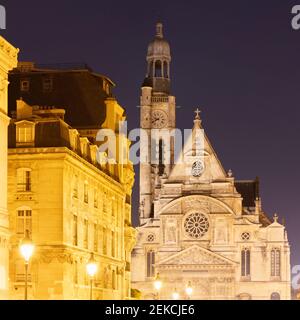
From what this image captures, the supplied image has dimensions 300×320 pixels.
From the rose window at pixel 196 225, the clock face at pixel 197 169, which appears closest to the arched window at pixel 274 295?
the rose window at pixel 196 225

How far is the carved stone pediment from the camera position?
115m

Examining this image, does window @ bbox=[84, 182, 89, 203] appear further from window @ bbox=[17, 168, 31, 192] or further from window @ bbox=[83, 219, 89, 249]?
window @ bbox=[17, 168, 31, 192]

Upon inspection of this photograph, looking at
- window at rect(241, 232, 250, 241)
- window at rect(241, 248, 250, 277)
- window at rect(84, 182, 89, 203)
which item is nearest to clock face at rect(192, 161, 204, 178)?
window at rect(241, 232, 250, 241)

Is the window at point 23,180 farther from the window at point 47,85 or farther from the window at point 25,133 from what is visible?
the window at point 47,85

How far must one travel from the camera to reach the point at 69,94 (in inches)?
2579

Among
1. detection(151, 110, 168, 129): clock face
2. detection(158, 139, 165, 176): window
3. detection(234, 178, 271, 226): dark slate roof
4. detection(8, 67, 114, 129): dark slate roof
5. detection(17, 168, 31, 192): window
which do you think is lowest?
detection(17, 168, 31, 192): window

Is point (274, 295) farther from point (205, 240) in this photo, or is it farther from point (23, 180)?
point (23, 180)

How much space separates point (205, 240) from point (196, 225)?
1.96m

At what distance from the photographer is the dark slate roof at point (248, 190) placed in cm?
12504

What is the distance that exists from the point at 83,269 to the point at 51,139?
24.3 feet

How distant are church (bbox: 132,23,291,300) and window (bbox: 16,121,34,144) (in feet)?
199

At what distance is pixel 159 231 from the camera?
118 metres

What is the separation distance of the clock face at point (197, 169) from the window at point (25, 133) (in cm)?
6800
